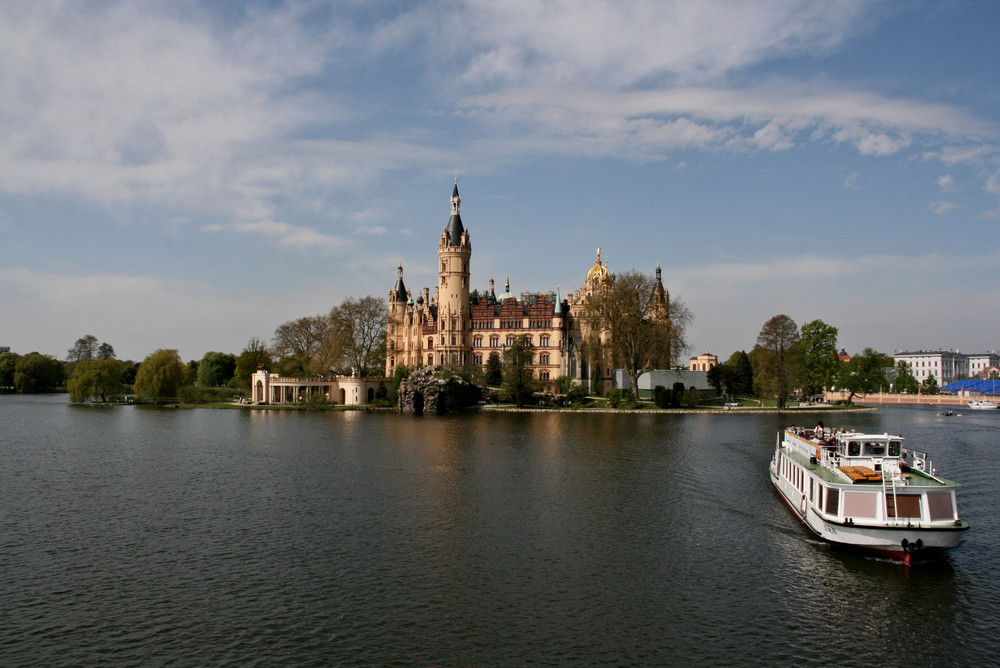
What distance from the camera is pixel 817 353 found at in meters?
106

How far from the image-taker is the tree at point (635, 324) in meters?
96.7

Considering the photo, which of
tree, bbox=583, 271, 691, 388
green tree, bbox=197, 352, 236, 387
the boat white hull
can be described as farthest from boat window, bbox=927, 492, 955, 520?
green tree, bbox=197, 352, 236, 387

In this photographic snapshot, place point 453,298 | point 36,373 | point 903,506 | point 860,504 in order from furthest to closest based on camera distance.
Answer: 1. point 36,373
2. point 453,298
3. point 860,504
4. point 903,506

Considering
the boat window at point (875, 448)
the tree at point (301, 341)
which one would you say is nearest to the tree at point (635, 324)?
the tree at point (301, 341)

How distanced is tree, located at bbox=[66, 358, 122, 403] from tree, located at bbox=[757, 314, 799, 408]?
96814 mm

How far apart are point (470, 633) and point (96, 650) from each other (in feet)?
30.7

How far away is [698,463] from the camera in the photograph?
47281mm

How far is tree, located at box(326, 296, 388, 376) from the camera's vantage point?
368 ft

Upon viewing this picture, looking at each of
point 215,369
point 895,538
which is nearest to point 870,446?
point 895,538

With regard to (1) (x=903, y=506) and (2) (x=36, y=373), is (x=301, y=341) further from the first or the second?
(1) (x=903, y=506)

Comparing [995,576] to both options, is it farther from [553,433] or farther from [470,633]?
[553,433]

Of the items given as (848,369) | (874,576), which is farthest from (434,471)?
(848,369)

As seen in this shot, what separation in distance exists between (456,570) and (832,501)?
1411cm

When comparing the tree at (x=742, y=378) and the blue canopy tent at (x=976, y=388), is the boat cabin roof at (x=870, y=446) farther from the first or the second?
the blue canopy tent at (x=976, y=388)
